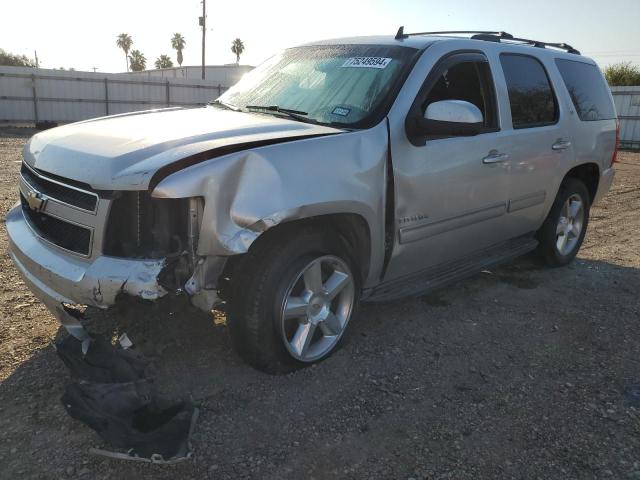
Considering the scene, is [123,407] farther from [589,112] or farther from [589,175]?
[589,175]

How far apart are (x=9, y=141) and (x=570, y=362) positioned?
17.1m

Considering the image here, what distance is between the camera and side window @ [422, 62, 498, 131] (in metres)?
3.62

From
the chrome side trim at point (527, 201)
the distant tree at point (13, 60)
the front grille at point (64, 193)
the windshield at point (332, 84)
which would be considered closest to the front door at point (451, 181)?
the chrome side trim at point (527, 201)

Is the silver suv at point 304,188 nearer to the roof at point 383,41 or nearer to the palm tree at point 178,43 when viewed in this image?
the roof at point 383,41

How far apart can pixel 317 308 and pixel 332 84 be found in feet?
4.79

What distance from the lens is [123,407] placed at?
2.47 metres

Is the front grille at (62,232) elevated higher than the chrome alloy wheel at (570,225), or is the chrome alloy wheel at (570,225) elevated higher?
the front grille at (62,232)

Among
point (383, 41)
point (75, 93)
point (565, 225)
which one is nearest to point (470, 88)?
point (383, 41)

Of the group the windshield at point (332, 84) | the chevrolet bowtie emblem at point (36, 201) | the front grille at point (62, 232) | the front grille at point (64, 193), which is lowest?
the front grille at point (62, 232)

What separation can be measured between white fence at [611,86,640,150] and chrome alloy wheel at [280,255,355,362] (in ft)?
71.4

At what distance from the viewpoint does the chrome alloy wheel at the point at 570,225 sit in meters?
5.25

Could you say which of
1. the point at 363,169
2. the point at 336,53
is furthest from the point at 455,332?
the point at 336,53

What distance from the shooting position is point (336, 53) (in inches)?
151

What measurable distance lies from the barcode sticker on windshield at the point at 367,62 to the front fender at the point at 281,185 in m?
0.60
